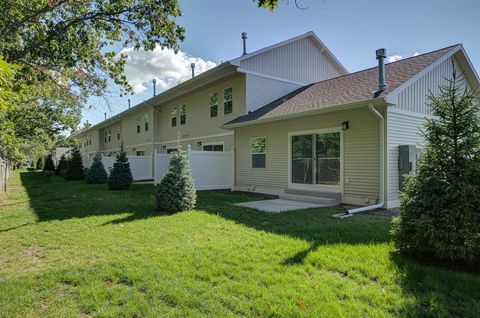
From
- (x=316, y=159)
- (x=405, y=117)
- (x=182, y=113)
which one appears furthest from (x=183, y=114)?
(x=405, y=117)

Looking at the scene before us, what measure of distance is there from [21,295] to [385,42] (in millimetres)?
11669

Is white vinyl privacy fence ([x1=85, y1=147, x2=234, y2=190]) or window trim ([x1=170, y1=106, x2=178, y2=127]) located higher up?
window trim ([x1=170, y1=106, x2=178, y2=127])

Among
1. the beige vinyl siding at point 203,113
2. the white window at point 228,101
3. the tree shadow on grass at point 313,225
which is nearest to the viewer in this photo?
the tree shadow on grass at point 313,225

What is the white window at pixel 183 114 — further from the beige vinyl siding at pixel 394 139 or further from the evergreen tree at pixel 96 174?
the beige vinyl siding at pixel 394 139

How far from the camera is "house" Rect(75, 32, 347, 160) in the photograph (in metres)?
14.3

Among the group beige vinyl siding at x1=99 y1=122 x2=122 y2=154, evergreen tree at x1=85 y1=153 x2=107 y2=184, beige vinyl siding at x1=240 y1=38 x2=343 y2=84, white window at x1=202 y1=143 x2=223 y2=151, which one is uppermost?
beige vinyl siding at x1=240 y1=38 x2=343 y2=84

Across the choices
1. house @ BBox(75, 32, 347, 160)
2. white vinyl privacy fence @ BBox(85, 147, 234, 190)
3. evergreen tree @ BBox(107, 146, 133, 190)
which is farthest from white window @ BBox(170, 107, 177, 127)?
evergreen tree @ BBox(107, 146, 133, 190)

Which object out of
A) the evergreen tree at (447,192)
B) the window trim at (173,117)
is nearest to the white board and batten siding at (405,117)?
the evergreen tree at (447,192)

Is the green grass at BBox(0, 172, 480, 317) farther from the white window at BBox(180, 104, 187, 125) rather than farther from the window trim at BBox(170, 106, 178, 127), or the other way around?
the window trim at BBox(170, 106, 178, 127)

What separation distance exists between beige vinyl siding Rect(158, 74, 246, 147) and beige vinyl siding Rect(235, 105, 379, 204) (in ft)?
6.43

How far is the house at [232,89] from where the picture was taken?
1427 cm

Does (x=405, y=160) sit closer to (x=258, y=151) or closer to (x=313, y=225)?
(x=313, y=225)

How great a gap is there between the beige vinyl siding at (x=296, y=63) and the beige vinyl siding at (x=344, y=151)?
340 cm

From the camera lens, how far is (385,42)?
34.8 feet
